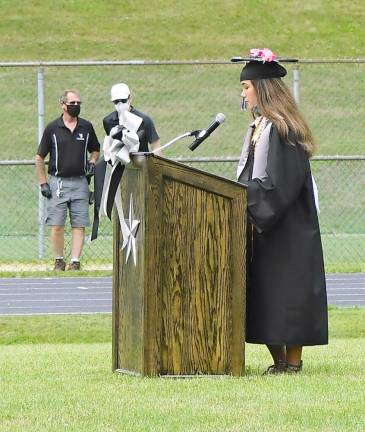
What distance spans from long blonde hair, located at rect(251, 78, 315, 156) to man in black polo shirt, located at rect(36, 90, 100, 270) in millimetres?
8970

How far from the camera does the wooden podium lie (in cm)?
764

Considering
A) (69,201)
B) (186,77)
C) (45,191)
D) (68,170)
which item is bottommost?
(69,201)

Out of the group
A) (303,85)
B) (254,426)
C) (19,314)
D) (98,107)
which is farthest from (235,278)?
(303,85)

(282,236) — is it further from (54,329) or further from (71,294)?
(71,294)

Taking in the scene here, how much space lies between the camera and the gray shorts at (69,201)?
56.3 feet

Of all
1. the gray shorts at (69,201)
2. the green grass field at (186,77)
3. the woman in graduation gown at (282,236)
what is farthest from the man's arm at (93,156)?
the woman in graduation gown at (282,236)

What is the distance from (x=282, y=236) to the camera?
7.94 metres

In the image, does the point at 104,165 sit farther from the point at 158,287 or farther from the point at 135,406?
the point at 135,406

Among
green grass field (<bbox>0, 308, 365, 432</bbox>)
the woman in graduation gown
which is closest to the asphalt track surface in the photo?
green grass field (<bbox>0, 308, 365, 432</bbox>)

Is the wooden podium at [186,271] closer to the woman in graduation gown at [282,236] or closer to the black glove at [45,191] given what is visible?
the woman in graduation gown at [282,236]

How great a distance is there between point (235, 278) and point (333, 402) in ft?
4.30

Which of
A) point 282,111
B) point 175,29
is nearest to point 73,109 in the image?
point 282,111

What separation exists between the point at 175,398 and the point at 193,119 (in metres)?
23.3

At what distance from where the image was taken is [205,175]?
25.2 feet
